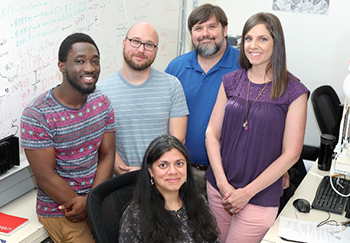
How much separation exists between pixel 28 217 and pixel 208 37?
4.65ft

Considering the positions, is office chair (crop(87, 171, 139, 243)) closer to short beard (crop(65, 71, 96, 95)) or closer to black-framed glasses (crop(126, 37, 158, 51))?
short beard (crop(65, 71, 96, 95))

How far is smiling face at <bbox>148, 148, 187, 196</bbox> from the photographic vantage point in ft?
6.48

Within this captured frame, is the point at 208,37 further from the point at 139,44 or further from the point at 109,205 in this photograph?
the point at 109,205

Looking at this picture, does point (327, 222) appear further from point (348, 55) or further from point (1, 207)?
point (348, 55)

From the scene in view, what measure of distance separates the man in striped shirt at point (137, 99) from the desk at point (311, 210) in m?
0.75

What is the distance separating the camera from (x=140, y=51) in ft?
7.86

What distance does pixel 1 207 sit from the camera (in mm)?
2416

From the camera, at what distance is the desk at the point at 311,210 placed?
83.4 inches

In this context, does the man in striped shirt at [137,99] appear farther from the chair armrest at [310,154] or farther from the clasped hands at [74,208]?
the chair armrest at [310,154]

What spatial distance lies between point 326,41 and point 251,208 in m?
2.71

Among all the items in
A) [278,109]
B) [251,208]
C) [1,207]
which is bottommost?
[1,207]

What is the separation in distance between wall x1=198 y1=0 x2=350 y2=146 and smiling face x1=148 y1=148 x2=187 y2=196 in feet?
9.10

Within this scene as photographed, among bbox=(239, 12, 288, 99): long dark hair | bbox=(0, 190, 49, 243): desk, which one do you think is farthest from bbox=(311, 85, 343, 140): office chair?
bbox=(0, 190, 49, 243): desk

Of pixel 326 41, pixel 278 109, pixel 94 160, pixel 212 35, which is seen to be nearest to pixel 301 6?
pixel 326 41
